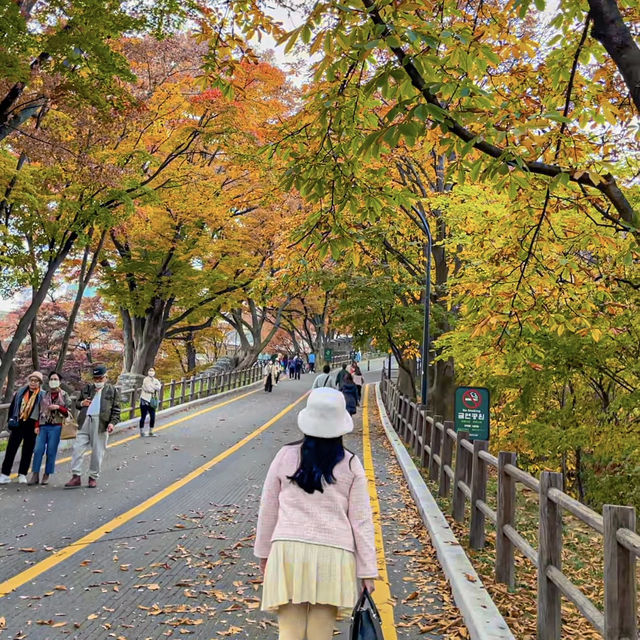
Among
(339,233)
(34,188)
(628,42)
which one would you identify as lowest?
(339,233)

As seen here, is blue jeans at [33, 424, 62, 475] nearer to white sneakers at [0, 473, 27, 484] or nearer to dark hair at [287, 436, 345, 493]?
white sneakers at [0, 473, 27, 484]

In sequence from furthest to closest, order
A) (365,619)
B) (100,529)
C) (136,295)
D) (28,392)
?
1. (136,295)
2. (28,392)
3. (100,529)
4. (365,619)

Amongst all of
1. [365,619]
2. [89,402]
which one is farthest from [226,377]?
[365,619]

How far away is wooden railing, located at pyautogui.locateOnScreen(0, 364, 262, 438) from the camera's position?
18.7m

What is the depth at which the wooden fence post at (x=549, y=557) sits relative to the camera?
444 centimetres

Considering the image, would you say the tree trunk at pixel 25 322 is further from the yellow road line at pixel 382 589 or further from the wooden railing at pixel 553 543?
the wooden railing at pixel 553 543

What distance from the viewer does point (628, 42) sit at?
4715 mm

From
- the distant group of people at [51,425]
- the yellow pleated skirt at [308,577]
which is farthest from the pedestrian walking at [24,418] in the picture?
the yellow pleated skirt at [308,577]

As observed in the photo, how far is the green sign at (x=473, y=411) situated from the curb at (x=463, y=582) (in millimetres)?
1692

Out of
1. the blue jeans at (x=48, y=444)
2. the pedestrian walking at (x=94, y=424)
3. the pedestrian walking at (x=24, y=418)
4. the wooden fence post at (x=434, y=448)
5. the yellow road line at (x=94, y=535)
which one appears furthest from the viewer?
the wooden fence post at (x=434, y=448)

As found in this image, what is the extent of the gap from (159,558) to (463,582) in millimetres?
3131

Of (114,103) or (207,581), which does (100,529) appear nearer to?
(207,581)

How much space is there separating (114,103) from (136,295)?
13616 mm

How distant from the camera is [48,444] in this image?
32.0ft
